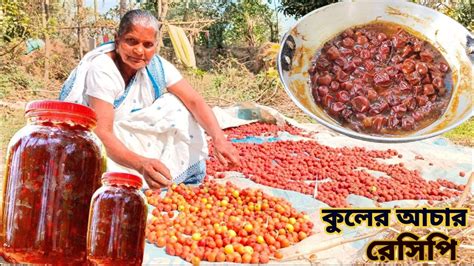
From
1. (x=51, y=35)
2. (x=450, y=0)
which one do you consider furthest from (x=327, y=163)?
(x=51, y=35)

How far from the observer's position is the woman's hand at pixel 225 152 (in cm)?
257

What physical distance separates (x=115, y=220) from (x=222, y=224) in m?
0.71

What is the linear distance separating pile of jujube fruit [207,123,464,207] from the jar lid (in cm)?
95

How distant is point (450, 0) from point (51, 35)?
166cm

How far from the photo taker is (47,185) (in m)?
1.54

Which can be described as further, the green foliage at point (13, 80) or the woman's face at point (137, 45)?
Answer: the green foliage at point (13, 80)

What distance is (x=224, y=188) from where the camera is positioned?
2.52m

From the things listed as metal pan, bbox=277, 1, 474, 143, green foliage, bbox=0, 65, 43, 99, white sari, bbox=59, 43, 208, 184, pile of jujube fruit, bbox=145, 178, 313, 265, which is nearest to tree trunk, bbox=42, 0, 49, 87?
green foliage, bbox=0, 65, 43, 99

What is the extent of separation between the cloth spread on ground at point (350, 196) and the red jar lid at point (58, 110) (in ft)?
2.49

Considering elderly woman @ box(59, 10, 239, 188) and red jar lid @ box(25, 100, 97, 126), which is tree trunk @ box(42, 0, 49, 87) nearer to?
elderly woman @ box(59, 10, 239, 188)

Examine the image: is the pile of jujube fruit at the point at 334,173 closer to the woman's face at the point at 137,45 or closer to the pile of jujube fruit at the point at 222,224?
the pile of jujube fruit at the point at 222,224

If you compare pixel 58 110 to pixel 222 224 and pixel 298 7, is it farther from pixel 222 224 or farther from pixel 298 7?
pixel 298 7

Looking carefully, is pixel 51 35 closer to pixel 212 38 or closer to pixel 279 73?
pixel 212 38

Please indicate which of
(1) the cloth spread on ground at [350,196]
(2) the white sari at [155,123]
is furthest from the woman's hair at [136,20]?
(1) the cloth spread on ground at [350,196]
